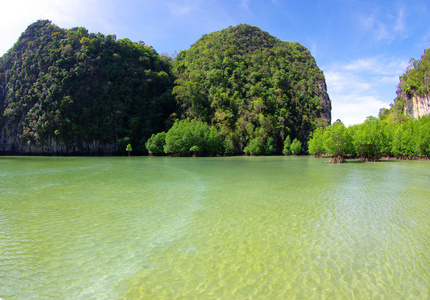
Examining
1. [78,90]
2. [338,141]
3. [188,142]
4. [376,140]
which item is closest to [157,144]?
[188,142]

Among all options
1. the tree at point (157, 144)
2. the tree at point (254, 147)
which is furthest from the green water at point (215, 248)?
the tree at point (254, 147)

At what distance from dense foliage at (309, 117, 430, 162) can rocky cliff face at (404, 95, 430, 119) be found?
18229mm

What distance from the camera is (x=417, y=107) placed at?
5888 centimetres

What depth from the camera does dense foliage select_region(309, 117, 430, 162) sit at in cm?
3550

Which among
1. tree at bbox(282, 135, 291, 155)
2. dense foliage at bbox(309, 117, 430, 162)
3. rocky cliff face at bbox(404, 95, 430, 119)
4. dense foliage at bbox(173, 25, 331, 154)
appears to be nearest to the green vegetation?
dense foliage at bbox(309, 117, 430, 162)

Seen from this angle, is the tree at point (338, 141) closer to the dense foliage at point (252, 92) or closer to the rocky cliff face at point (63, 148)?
the dense foliage at point (252, 92)

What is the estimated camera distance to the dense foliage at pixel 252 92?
6788 cm

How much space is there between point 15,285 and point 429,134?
50361 mm

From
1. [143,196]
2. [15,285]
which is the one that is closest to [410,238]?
[15,285]

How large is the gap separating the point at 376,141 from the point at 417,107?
3531 cm

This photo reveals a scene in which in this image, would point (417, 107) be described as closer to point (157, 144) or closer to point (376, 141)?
point (376, 141)

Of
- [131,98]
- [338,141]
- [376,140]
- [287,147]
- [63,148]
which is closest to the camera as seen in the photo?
[338,141]

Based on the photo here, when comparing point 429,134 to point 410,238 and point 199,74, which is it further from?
point 199,74

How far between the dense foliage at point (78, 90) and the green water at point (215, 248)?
61.1m
